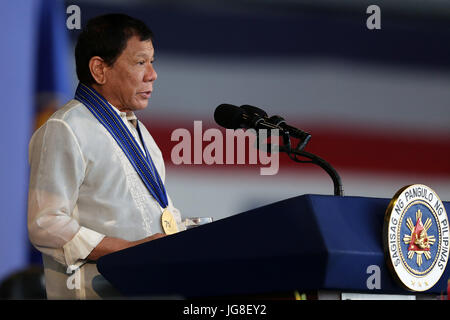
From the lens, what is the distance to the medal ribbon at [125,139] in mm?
2215

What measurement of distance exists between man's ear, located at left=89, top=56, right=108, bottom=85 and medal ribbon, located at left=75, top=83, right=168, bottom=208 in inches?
3.0

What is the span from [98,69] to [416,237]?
1161 mm

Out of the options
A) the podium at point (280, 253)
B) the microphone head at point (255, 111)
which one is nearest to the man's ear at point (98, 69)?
the microphone head at point (255, 111)

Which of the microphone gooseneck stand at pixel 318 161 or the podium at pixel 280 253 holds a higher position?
the microphone gooseneck stand at pixel 318 161

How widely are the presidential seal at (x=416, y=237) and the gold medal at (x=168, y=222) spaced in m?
0.82

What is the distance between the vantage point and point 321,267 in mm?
1400

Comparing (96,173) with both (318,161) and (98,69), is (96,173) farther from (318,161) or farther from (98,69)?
(318,161)

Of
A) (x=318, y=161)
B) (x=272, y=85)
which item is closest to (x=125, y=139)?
(x=318, y=161)

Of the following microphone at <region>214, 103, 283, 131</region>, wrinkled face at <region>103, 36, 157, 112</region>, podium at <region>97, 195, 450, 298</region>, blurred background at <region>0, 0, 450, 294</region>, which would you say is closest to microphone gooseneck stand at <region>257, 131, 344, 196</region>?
microphone at <region>214, 103, 283, 131</region>

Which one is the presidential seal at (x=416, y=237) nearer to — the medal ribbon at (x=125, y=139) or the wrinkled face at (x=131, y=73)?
the medal ribbon at (x=125, y=139)

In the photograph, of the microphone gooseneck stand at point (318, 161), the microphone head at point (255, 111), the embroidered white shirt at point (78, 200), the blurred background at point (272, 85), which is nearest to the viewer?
the microphone gooseneck stand at point (318, 161)

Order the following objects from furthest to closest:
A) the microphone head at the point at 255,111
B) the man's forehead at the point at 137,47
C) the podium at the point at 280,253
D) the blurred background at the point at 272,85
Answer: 1. the blurred background at the point at 272,85
2. the man's forehead at the point at 137,47
3. the microphone head at the point at 255,111
4. the podium at the point at 280,253
